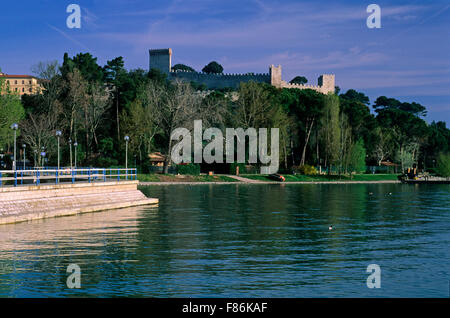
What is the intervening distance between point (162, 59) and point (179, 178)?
108m

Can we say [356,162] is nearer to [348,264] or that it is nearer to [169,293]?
[348,264]

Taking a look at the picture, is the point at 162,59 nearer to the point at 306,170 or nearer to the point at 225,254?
the point at 306,170

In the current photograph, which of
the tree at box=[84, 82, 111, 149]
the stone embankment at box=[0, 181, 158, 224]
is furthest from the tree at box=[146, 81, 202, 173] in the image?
the stone embankment at box=[0, 181, 158, 224]

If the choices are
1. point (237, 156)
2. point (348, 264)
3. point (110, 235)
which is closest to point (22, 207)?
point (110, 235)

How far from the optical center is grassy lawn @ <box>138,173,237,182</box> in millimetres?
76250

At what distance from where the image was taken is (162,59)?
17862cm

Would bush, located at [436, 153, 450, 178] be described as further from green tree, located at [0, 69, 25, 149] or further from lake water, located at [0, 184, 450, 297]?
green tree, located at [0, 69, 25, 149]

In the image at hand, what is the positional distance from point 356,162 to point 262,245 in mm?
74165

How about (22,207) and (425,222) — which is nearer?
(22,207)

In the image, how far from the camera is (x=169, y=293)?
1534cm

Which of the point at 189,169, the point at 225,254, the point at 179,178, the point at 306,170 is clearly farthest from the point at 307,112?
the point at 225,254

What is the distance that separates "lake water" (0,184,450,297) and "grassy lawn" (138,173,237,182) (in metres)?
39.0

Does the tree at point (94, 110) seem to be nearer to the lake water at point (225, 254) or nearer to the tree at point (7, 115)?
the tree at point (7, 115)

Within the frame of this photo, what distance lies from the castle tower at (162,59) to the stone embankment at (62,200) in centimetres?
13749
